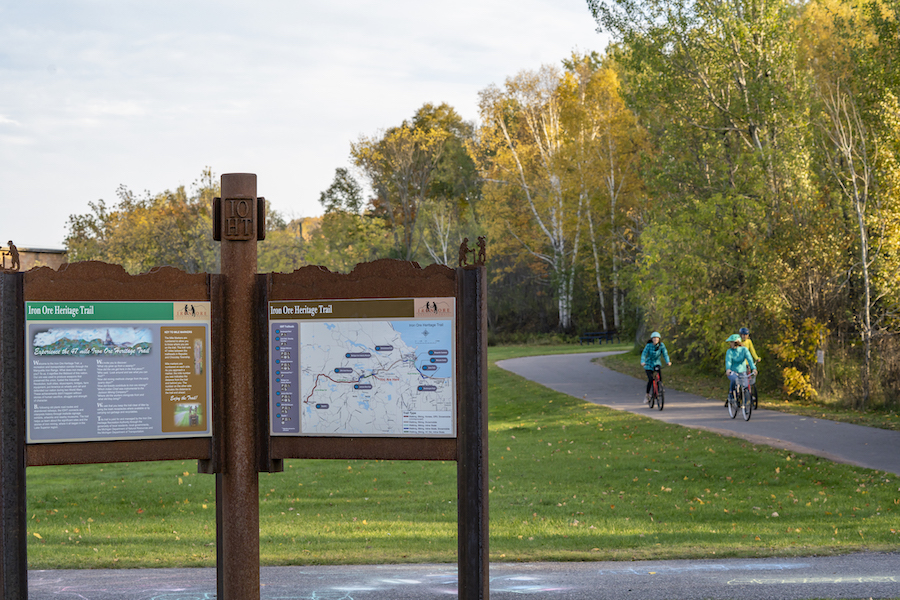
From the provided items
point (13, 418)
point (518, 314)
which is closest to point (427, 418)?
point (13, 418)

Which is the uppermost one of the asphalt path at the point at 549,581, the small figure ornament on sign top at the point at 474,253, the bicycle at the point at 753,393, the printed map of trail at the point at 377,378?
the small figure ornament on sign top at the point at 474,253

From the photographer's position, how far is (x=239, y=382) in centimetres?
515

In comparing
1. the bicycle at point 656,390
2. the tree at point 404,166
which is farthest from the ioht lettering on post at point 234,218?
the tree at point 404,166

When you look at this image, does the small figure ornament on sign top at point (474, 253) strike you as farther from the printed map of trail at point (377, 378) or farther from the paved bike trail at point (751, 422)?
the paved bike trail at point (751, 422)

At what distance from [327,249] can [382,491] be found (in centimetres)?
5579

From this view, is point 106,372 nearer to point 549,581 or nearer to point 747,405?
point 549,581

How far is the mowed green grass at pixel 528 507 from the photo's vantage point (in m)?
8.43

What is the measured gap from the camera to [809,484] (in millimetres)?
12648

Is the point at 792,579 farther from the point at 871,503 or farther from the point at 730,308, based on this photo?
the point at 730,308

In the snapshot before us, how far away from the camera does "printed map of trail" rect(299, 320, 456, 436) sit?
5000 millimetres

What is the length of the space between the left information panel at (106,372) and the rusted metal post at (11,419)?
0.06m

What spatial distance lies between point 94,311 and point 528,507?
26.2 feet

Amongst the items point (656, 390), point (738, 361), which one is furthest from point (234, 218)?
point (656, 390)

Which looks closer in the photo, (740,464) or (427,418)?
(427,418)
